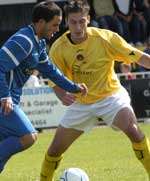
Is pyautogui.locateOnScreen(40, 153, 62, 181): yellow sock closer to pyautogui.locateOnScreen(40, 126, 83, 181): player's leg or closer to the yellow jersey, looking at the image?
pyautogui.locateOnScreen(40, 126, 83, 181): player's leg

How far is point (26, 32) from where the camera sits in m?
8.27

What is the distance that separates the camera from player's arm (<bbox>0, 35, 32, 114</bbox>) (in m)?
8.03

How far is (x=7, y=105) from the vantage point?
7945mm

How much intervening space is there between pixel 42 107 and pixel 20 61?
11219 millimetres

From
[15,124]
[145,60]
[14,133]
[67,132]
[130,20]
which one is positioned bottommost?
[130,20]

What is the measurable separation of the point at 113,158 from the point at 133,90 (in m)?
7.15

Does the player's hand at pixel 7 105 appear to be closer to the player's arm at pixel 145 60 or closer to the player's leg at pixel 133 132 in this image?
the player's leg at pixel 133 132

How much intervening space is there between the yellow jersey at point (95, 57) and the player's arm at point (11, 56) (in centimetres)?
105

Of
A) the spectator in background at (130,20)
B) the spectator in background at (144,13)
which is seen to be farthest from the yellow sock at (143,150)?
the spectator in background at (144,13)

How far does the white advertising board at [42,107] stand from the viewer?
19.3 m

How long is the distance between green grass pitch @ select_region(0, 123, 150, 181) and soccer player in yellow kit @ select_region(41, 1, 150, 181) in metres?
1.16

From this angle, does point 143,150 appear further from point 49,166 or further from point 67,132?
point 49,166

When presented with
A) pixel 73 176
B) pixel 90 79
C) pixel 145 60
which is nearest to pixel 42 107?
pixel 90 79

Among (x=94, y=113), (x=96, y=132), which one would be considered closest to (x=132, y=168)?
(x=94, y=113)
